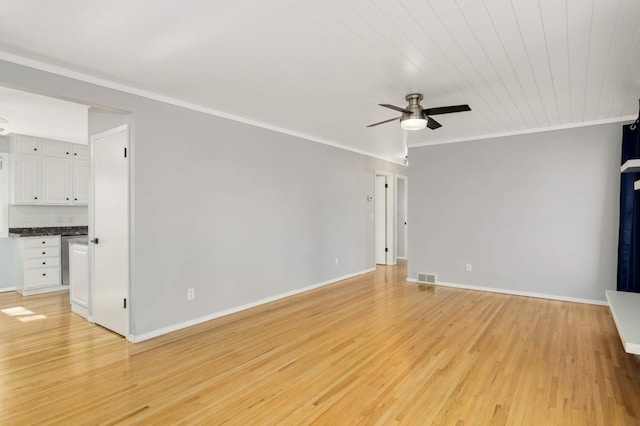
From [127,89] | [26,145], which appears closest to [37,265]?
[26,145]

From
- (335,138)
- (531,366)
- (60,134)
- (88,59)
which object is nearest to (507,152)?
(335,138)

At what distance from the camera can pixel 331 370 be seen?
284 cm

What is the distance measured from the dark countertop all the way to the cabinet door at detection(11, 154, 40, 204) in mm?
483

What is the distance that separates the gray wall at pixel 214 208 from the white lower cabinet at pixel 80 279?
1259mm

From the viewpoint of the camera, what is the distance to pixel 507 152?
541 cm

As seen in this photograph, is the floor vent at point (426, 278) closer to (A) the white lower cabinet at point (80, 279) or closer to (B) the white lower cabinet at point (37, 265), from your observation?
(A) the white lower cabinet at point (80, 279)

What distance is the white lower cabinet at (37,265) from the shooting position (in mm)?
5328

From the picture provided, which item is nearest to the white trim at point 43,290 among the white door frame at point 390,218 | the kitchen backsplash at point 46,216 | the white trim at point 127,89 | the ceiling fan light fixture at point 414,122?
the kitchen backsplash at point 46,216

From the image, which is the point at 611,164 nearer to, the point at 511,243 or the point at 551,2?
the point at 511,243

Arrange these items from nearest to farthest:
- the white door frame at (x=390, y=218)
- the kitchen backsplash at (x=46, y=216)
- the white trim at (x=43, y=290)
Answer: the white trim at (x=43, y=290) → the kitchen backsplash at (x=46, y=216) → the white door frame at (x=390, y=218)

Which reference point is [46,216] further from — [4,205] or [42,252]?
[42,252]

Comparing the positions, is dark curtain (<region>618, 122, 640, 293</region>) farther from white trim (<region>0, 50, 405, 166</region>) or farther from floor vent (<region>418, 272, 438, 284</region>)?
white trim (<region>0, 50, 405, 166</region>)

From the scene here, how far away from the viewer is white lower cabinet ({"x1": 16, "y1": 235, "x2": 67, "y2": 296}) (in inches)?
210

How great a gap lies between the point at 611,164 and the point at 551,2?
380 centimetres
